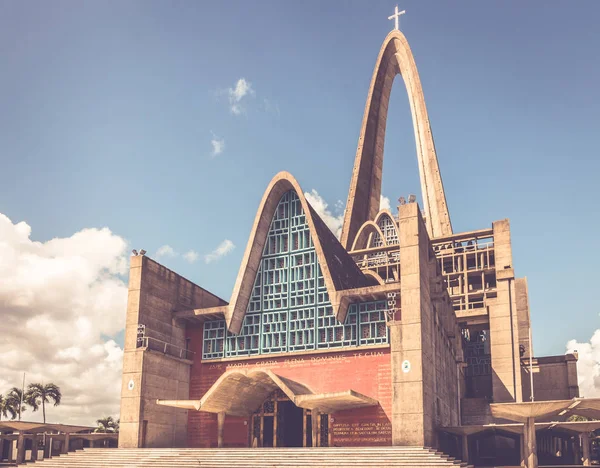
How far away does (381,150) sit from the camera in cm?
8025

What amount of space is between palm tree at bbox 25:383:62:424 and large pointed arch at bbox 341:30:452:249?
3505cm

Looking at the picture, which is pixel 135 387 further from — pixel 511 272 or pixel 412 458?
pixel 511 272

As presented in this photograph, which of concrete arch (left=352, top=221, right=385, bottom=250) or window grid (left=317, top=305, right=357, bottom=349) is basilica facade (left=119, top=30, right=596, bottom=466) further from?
concrete arch (left=352, top=221, right=385, bottom=250)

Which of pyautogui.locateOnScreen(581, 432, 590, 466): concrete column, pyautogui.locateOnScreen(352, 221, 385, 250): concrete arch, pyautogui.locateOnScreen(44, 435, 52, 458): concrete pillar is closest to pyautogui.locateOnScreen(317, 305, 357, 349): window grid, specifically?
pyautogui.locateOnScreen(581, 432, 590, 466): concrete column

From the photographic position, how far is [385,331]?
35.7 meters

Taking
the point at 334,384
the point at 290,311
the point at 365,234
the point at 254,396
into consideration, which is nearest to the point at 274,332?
the point at 290,311

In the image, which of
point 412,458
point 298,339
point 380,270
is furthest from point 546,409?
point 380,270

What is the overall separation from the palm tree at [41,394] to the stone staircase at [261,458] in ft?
112

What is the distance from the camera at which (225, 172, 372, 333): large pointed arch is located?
38453 mm

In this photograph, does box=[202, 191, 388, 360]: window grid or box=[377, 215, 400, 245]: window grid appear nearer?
box=[202, 191, 388, 360]: window grid

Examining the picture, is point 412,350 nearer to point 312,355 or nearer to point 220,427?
point 312,355

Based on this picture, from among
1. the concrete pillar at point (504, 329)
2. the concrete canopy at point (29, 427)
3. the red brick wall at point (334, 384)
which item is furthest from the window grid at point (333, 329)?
the concrete canopy at point (29, 427)

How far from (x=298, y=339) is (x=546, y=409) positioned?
49.6ft

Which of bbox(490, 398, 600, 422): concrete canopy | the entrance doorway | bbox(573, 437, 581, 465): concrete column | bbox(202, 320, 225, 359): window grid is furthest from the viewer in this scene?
bbox(573, 437, 581, 465): concrete column
